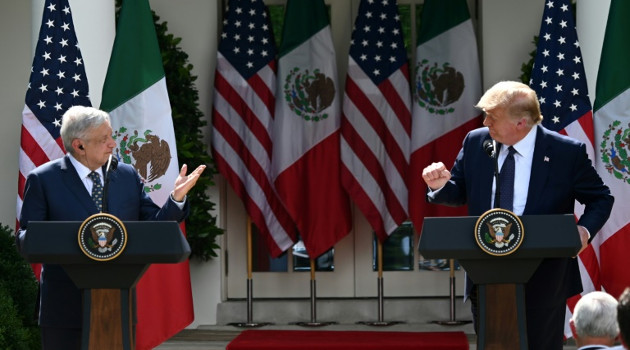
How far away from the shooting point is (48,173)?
4.17m

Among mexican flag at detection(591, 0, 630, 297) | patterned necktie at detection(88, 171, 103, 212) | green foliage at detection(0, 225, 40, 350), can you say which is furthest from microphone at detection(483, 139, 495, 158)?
green foliage at detection(0, 225, 40, 350)

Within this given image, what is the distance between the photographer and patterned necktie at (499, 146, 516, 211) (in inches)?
157

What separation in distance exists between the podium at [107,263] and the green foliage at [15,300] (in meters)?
2.20

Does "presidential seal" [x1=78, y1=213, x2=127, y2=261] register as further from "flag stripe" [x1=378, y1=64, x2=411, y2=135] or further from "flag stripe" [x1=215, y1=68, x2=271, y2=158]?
"flag stripe" [x1=378, y1=64, x2=411, y2=135]

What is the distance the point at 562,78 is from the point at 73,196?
3439mm

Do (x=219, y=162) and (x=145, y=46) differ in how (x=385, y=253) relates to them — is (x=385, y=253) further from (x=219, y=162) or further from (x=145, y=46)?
(x=145, y=46)

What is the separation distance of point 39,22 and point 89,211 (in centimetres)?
263

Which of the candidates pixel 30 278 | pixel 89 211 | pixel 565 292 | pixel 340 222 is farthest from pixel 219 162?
pixel 565 292

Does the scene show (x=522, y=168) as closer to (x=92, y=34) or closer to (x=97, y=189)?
(x=97, y=189)

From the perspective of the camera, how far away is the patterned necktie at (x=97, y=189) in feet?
13.7

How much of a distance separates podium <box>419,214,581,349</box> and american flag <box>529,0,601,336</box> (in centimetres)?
293

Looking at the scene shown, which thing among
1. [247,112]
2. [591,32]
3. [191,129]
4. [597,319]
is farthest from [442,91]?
[597,319]

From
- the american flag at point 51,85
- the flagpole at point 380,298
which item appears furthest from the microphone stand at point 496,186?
the flagpole at point 380,298

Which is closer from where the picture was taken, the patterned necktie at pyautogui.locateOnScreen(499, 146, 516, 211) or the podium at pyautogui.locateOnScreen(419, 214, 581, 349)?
the podium at pyautogui.locateOnScreen(419, 214, 581, 349)
